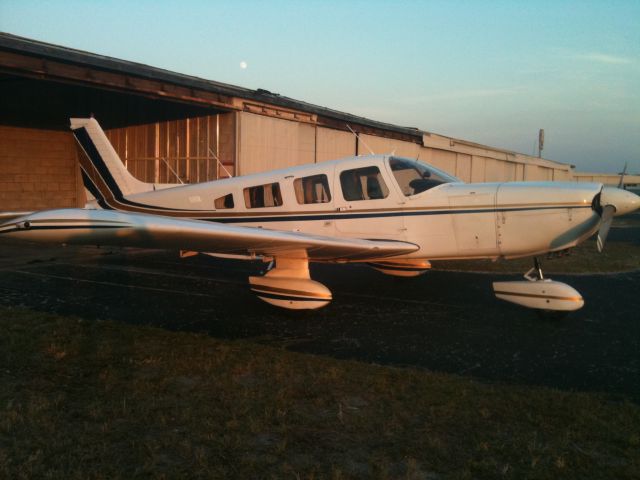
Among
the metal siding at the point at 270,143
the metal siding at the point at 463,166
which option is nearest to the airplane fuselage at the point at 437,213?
the metal siding at the point at 270,143

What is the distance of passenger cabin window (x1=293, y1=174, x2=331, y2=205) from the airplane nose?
12.7ft

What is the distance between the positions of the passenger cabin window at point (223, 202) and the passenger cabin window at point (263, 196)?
1.06ft

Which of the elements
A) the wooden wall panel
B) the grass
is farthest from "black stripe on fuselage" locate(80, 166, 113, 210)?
the wooden wall panel

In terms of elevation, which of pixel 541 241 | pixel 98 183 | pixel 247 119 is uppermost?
pixel 247 119

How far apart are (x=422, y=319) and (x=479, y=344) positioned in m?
1.30

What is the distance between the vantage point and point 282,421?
152 inches

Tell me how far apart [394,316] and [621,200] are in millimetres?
3329

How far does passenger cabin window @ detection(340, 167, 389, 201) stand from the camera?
7820 mm

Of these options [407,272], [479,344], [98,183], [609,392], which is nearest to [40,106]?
[98,183]

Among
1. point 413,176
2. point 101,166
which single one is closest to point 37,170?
point 101,166

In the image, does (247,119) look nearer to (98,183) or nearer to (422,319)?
(98,183)

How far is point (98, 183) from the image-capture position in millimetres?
10883

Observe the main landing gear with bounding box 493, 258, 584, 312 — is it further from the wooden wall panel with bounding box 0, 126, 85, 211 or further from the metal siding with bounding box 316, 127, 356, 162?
the wooden wall panel with bounding box 0, 126, 85, 211

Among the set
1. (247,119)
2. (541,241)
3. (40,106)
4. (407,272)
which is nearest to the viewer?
(541,241)
